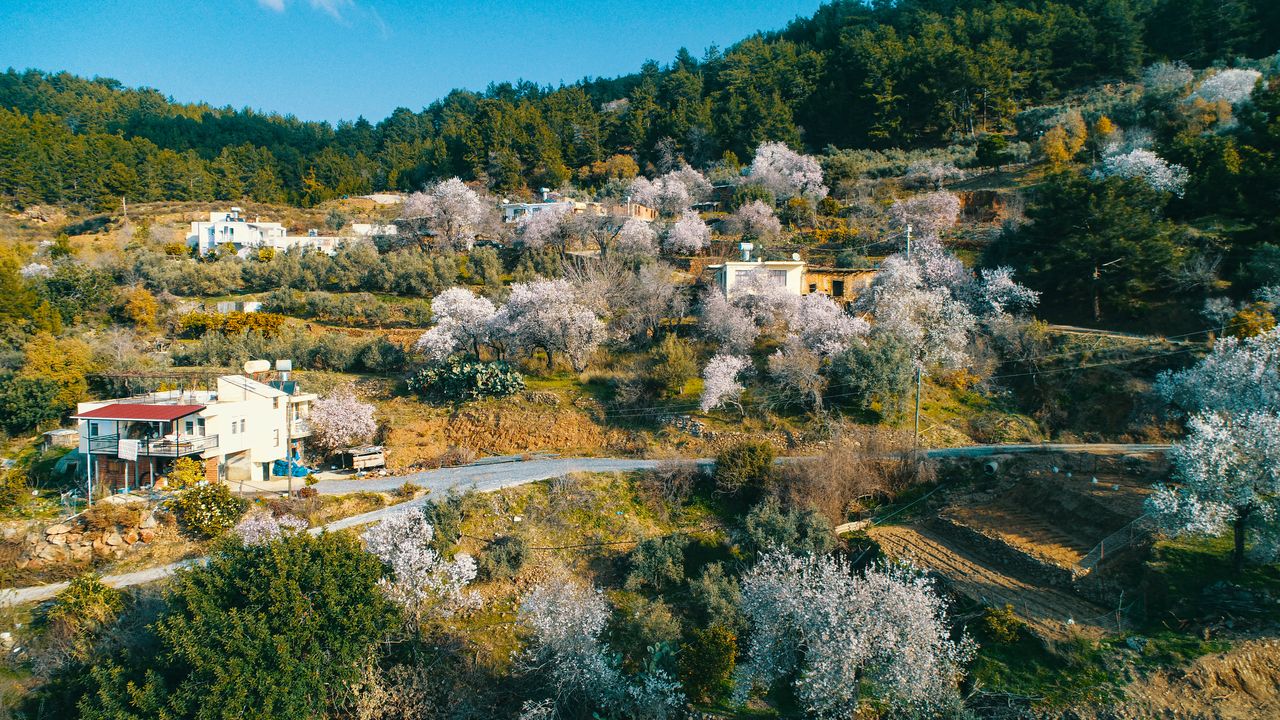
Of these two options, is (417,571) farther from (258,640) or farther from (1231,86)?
(1231,86)

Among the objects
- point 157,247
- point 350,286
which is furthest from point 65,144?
point 350,286

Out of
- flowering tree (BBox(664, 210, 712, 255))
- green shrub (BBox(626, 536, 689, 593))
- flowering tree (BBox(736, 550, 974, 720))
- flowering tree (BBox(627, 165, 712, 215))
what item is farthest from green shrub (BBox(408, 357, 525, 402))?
flowering tree (BBox(627, 165, 712, 215))

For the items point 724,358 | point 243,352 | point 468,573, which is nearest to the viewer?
point 468,573

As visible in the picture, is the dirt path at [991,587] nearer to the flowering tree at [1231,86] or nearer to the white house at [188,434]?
the white house at [188,434]

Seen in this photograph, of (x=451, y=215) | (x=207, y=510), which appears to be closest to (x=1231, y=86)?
(x=451, y=215)

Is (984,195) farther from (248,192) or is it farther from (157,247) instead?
(248,192)
